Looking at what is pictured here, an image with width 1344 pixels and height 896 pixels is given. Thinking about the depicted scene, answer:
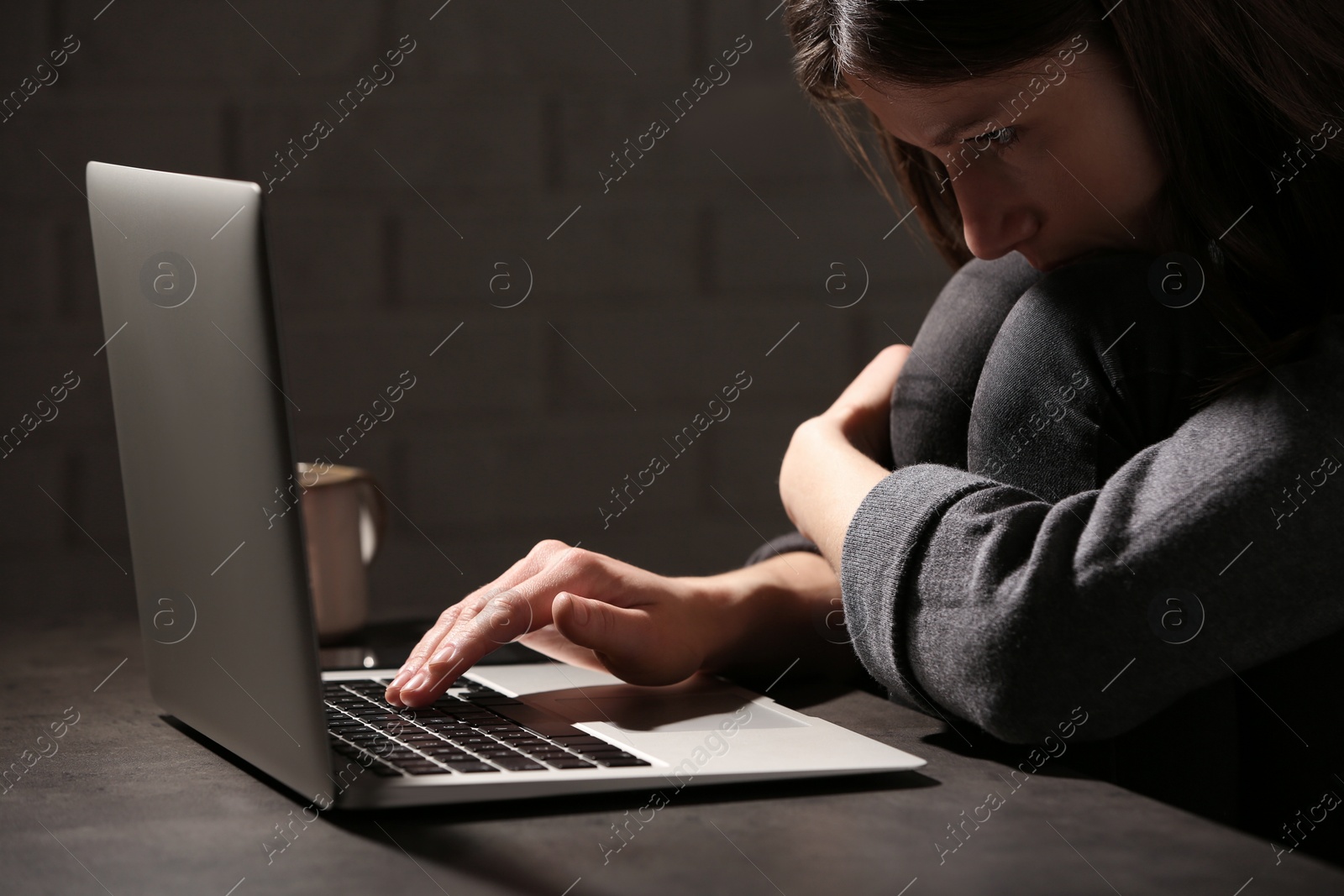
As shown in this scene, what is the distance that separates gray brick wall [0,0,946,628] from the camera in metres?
1.77

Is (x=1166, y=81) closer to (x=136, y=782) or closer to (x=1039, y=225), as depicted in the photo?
(x=1039, y=225)

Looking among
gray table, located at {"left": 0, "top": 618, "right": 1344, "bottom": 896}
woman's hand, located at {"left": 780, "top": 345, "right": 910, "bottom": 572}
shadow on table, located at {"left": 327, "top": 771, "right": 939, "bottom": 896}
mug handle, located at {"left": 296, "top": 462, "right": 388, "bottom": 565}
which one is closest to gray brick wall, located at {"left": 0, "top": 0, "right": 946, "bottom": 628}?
mug handle, located at {"left": 296, "top": 462, "right": 388, "bottom": 565}

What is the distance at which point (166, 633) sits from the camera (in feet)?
2.48

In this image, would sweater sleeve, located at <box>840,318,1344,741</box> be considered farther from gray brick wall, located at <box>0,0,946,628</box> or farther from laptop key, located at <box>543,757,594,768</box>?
gray brick wall, located at <box>0,0,946,628</box>

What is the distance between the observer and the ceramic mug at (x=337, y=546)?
1053 mm

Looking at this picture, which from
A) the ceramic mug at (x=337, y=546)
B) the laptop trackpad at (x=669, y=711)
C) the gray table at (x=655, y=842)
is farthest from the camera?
the ceramic mug at (x=337, y=546)

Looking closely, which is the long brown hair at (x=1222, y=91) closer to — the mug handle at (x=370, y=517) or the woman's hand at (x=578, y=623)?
the woman's hand at (x=578, y=623)

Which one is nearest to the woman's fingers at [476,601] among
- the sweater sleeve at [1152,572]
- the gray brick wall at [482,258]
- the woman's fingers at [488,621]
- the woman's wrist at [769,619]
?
the woman's fingers at [488,621]

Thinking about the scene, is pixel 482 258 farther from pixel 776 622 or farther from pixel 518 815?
pixel 518 815

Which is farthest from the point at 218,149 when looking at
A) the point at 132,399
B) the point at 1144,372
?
the point at 1144,372

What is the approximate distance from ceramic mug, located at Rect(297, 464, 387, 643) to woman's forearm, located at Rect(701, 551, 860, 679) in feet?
1.10

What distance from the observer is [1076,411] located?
0.70 m

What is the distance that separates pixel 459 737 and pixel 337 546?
0.44 metres

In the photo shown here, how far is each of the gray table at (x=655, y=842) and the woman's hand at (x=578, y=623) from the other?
0.44 ft
